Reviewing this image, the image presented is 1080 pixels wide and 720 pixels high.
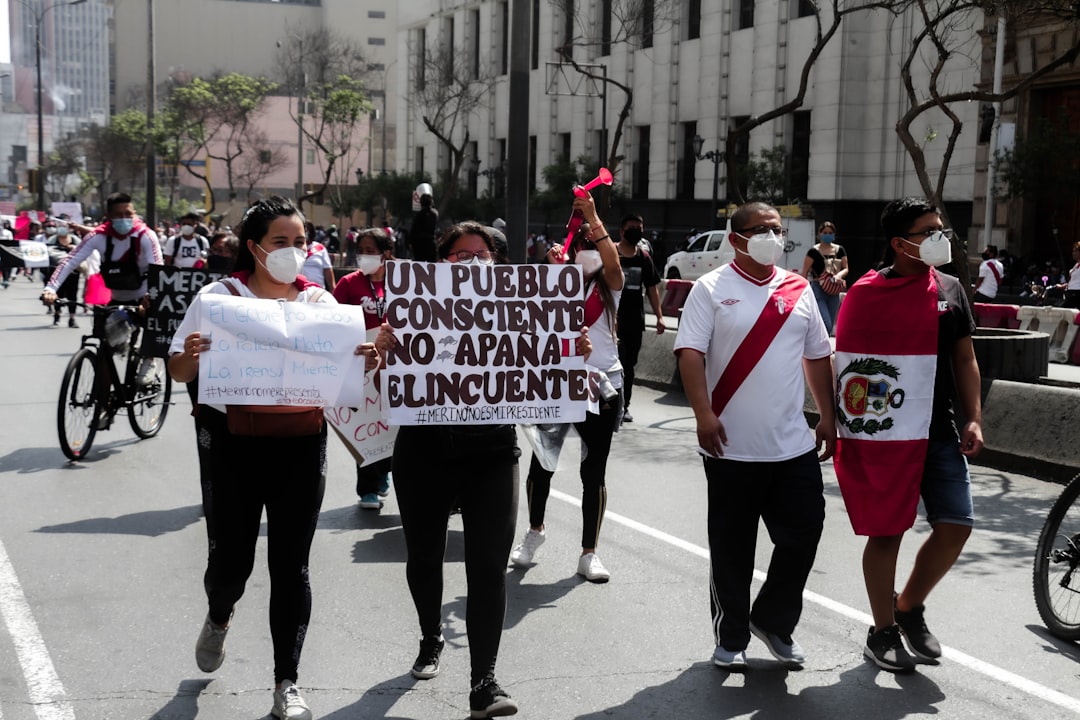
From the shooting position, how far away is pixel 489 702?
4652mm

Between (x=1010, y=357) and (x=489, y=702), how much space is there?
8102 mm

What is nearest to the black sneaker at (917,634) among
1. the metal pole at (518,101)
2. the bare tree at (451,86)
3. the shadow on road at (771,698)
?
the shadow on road at (771,698)

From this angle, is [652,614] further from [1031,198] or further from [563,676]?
[1031,198]

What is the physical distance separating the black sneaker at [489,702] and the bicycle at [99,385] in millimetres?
5751

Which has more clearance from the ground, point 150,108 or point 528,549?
point 150,108

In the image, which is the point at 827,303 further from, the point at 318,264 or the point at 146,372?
the point at 146,372

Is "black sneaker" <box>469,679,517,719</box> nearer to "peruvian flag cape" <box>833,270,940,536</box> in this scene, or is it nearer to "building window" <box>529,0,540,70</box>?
"peruvian flag cape" <box>833,270,940,536</box>

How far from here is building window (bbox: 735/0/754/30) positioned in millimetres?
44125

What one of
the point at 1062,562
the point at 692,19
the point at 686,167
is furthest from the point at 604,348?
the point at 692,19

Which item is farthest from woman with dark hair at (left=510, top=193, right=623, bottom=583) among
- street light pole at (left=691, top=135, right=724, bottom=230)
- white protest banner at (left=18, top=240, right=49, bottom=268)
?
street light pole at (left=691, top=135, right=724, bottom=230)

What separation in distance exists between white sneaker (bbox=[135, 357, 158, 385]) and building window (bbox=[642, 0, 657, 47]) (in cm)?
2587

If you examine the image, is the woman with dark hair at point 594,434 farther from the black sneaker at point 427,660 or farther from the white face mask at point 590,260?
the black sneaker at point 427,660

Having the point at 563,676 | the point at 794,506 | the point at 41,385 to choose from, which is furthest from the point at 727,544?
the point at 41,385

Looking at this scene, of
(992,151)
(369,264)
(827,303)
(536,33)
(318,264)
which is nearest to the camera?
(369,264)
